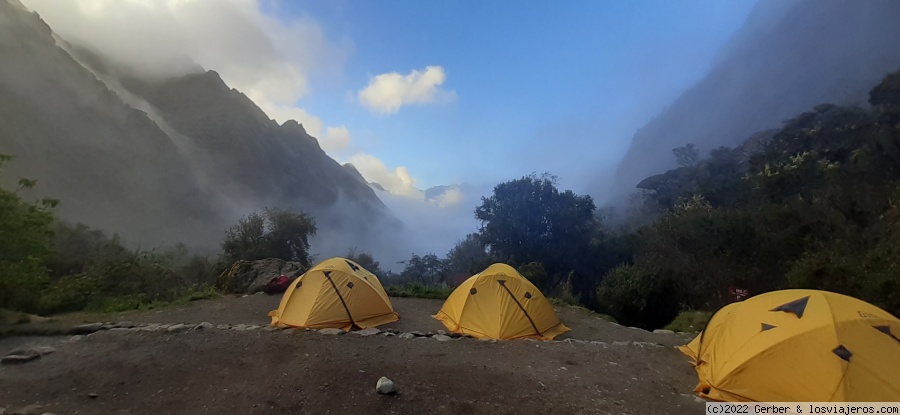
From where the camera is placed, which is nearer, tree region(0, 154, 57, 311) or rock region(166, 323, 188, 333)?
rock region(166, 323, 188, 333)

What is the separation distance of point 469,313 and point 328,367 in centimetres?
477

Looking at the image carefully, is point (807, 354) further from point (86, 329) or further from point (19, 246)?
point (19, 246)

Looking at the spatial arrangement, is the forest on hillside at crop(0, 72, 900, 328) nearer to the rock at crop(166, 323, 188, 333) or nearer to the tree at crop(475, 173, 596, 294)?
the tree at crop(475, 173, 596, 294)

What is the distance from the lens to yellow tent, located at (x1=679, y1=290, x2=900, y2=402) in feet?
19.4

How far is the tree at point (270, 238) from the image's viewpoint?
1011 inches

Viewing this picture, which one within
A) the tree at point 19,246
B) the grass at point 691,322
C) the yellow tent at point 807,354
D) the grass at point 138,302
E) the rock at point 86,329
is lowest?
the grass at point 691,322

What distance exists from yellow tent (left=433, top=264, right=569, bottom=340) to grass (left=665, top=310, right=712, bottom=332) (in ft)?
12.8

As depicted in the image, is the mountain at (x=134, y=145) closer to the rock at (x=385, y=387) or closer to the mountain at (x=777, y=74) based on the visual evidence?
the rock at (x=385, y=387)

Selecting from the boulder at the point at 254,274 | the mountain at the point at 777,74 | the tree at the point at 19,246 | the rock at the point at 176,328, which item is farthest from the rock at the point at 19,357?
the mountain at the point at 777,74

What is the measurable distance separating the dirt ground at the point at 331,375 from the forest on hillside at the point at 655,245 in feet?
17.5

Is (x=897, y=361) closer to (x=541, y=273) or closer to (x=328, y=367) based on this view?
(x=328, y=367)

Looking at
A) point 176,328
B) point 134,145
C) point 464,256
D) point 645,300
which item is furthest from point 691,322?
point 134,145

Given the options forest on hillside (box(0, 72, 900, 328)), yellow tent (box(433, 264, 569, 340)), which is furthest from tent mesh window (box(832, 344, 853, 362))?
yellow tent (box(433, 264, 569, 340))

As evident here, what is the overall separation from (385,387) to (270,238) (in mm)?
22471
